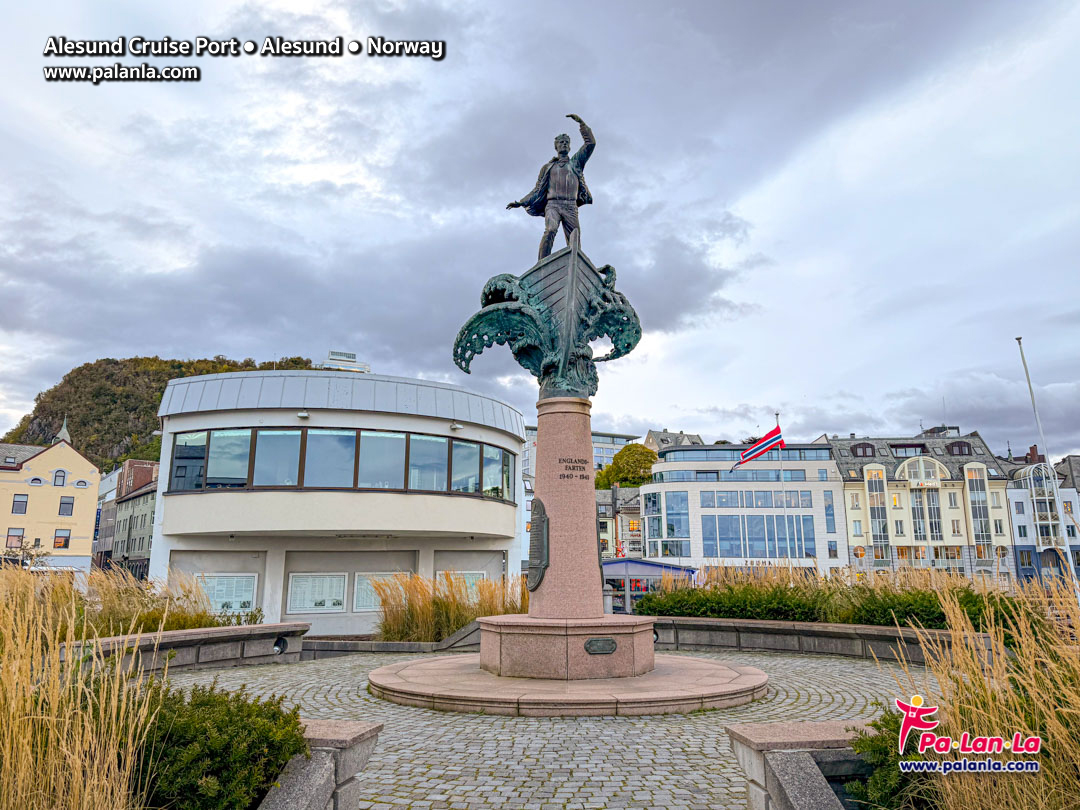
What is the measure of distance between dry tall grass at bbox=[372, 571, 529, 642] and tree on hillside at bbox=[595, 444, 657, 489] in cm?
6326

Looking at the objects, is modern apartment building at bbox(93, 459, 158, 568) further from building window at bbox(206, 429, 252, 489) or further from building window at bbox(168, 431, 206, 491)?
building window at bbox(206, 429, 252, 489)

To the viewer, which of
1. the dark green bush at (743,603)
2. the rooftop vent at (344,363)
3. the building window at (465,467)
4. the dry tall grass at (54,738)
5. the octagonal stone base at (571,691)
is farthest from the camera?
the rooftop vent at (344,363)

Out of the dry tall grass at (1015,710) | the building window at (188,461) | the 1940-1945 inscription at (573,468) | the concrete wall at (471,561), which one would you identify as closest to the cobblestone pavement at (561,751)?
the dry tall grass at (1015,710)

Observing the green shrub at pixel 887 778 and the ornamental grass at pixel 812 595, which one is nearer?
the green shrub at pixel 887 778

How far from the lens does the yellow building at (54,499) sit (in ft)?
161

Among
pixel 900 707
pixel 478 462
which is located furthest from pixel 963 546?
pixel 900 707

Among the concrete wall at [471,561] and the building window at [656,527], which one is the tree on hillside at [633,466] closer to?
the building window at [656,527]

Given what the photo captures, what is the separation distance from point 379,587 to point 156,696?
34.0 feet

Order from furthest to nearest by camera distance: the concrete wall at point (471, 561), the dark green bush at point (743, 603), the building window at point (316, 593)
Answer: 1. the concrete wall at point (471, 561)
2. the building window at point (316, 593)
3. the dark green bush at point (743, 603)

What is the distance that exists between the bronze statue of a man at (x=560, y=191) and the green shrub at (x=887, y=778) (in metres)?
9.39

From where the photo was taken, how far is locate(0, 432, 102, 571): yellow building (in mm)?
49219

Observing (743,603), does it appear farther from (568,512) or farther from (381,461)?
(381,461)

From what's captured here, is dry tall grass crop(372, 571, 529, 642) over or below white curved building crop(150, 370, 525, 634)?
below

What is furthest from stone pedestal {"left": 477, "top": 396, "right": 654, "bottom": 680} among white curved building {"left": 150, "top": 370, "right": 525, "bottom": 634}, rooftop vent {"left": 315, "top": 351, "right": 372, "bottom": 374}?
rooftop vent {"left": 315, "top": 351, "right": 372, "bottom": 374}
